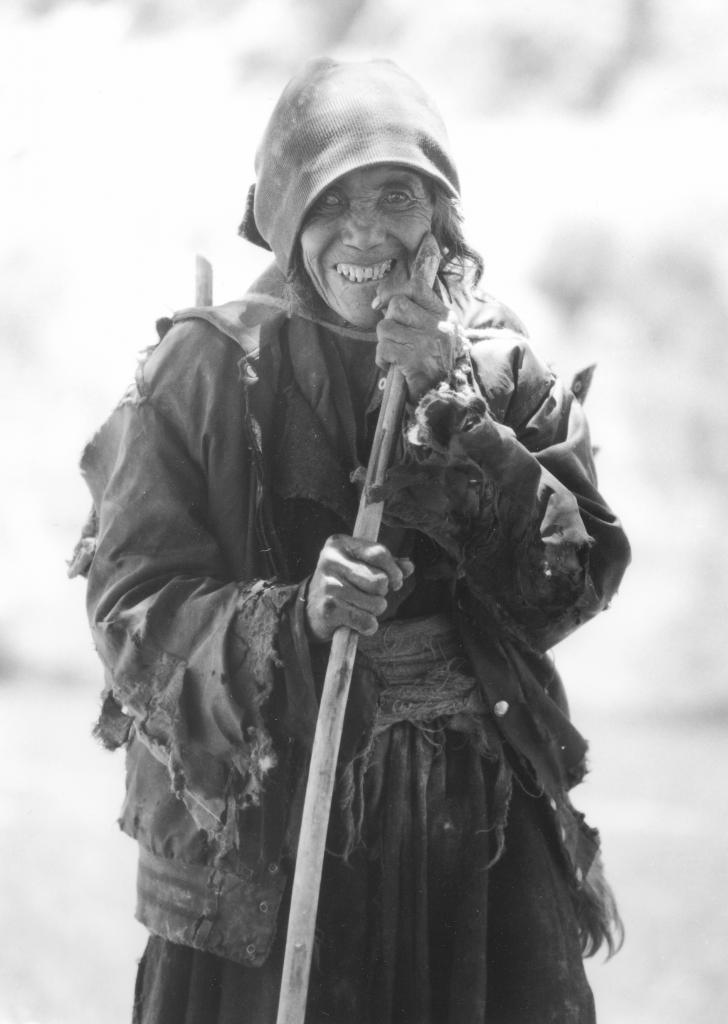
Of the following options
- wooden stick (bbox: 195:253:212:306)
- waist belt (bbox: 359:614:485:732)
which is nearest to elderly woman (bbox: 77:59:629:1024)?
waist belt (bbox: 359:614:485:732)

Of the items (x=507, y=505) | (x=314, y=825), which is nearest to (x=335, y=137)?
(x=507, y=505)

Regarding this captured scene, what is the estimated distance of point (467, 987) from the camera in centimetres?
214

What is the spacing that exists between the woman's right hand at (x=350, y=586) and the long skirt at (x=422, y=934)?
0.97 ft

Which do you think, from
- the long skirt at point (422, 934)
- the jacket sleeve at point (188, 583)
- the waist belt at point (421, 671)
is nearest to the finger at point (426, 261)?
the jacket sleeve at point (188, 583)

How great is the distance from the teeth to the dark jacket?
0.14 metres

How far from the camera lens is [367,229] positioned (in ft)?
7.11

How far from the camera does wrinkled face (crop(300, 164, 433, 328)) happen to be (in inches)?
85.7

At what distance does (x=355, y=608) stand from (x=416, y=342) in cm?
39

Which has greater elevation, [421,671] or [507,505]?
[507,505]

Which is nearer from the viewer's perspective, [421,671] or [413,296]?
[413,296]

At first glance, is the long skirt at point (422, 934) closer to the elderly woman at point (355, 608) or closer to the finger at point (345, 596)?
the elderly woman at point (355, 608)

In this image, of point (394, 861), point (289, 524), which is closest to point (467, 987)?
point (394, 861)

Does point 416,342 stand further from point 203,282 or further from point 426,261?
point 203,282

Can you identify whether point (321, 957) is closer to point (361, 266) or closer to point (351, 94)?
point (361, 266)
